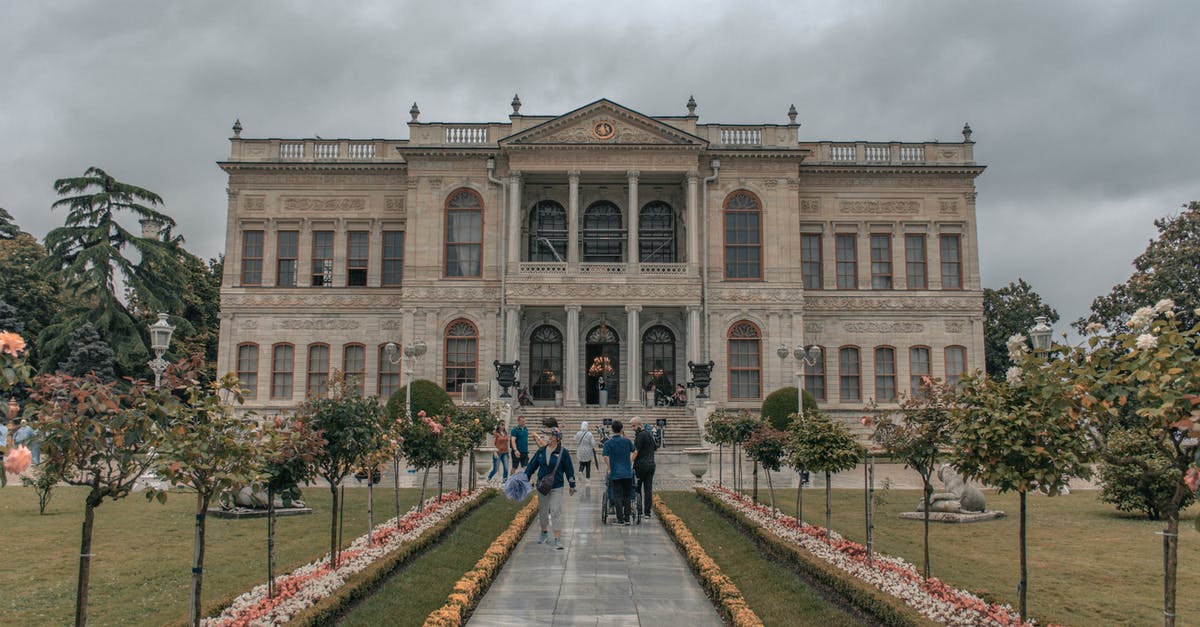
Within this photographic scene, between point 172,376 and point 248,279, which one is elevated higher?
point 248,279

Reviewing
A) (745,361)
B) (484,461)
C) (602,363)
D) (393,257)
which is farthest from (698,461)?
(393,257)

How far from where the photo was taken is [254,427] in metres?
7.33

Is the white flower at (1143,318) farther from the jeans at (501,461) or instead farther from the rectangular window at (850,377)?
the rectangular window at (850,377)

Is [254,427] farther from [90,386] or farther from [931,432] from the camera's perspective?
[931,432]

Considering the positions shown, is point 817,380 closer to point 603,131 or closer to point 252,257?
point 603,131

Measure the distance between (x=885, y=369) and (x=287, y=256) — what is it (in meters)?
25.1

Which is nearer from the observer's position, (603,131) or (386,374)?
(603,131)

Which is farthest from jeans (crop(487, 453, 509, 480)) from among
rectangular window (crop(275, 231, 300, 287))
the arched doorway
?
rectangular window (crop(275, 231, 300, 287))

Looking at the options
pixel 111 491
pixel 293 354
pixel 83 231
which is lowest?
pixel 111 491

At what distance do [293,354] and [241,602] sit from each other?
2877 centimetres

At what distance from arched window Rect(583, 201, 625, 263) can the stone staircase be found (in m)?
6.99

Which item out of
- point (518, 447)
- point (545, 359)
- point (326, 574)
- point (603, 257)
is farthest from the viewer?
point (603, 257)

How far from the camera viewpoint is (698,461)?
24.2 m

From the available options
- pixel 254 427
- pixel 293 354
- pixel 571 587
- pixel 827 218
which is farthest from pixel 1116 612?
pixel 293 354
